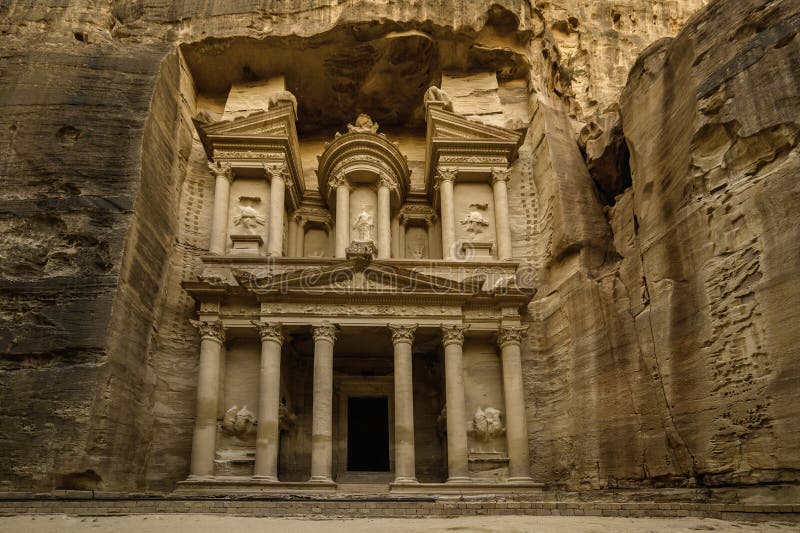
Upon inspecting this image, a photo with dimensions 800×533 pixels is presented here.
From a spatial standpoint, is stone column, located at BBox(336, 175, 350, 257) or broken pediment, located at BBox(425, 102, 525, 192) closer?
stone column, located at BBox(336, 175, 350, 257)

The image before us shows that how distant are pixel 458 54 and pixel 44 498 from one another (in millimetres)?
17863

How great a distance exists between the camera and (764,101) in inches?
454

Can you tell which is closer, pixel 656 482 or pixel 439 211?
pixel 656 482

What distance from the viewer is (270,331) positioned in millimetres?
15797

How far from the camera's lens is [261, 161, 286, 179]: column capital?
62.9ft

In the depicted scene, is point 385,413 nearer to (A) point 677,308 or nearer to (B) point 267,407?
(B) point 267,407

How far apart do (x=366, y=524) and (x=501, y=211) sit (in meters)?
12.0

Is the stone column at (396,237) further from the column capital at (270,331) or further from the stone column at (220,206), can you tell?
the column capital at (270,331)

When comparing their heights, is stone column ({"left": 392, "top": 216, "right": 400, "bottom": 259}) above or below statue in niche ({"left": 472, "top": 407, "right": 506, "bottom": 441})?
above

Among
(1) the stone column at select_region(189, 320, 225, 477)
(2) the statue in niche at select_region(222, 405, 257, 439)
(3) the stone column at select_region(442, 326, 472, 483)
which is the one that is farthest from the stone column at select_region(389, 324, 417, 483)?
(1) the stone column at select_region(189, 320, 225, 477)

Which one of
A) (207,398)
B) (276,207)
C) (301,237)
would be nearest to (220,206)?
(276,207)

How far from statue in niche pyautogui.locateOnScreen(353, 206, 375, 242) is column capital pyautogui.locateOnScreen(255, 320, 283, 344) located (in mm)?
4427

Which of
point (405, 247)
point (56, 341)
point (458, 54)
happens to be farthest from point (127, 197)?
point (458, 54)

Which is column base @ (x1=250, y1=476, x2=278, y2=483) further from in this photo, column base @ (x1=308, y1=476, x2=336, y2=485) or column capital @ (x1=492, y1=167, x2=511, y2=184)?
column capital @ (x1=492, y1=167, x2=511, y2=184)
